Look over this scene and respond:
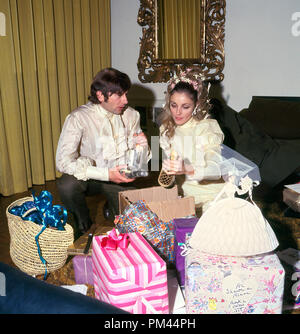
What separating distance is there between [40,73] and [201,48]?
154cm

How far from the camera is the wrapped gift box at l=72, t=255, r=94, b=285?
4.22 ft

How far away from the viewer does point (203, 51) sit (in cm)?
347

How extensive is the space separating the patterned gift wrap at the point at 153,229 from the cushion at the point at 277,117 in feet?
5.66

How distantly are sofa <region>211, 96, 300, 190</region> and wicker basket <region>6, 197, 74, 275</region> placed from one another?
152 centimetres

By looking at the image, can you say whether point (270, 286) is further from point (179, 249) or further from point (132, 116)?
point (132, 116)

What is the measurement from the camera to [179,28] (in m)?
3.59

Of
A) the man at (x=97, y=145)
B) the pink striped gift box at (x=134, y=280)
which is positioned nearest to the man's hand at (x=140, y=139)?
the man at (x=97, y=145)

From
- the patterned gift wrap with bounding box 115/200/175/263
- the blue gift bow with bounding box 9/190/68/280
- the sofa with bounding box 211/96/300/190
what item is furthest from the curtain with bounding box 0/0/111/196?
the patterned gift wrap with bounding box 115/200/175/263

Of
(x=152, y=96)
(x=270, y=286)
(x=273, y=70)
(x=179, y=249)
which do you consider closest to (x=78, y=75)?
(x=152, y=96)

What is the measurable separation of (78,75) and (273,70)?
→ 1.87 metres

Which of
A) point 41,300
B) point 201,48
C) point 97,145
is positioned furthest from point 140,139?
point 41,300

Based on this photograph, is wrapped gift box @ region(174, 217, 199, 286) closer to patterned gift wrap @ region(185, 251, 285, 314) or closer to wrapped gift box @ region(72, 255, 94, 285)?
patterned gift wrap @ region(185, 251, 285, 314)

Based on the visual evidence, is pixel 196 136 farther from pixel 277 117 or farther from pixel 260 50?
pixel 260 50

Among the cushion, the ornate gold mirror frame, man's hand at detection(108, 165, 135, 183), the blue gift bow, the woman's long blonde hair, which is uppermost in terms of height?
the ornate gold mirror frame
